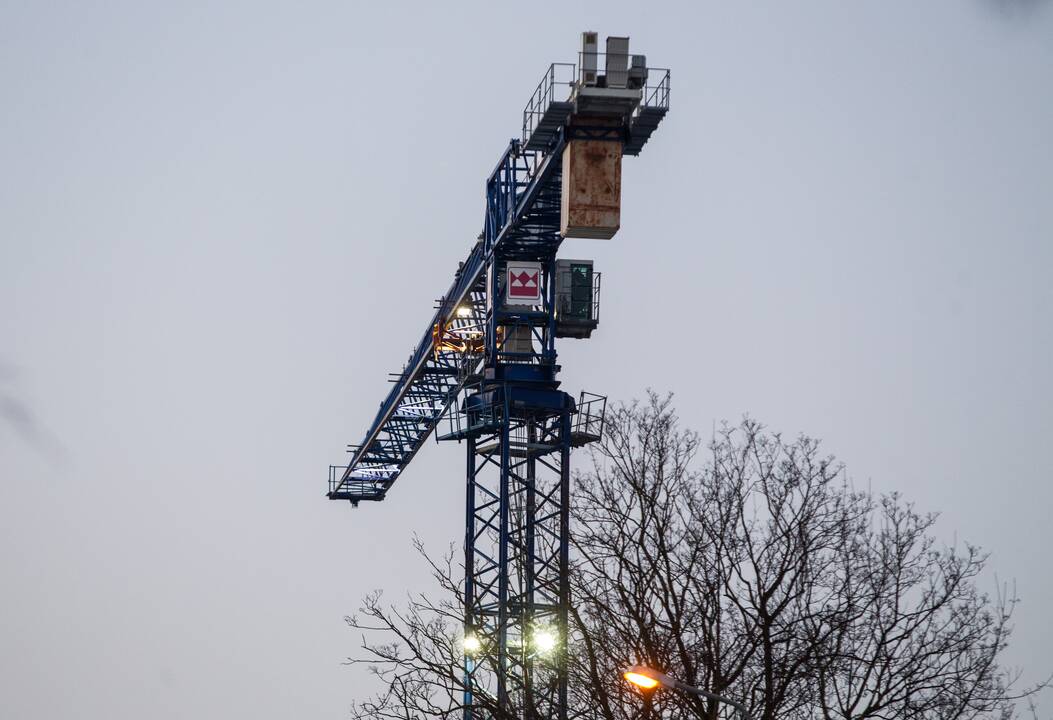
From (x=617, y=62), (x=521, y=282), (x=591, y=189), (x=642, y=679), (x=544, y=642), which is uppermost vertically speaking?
(x=521, y=282)

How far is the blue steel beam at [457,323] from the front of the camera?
42562 millimetres

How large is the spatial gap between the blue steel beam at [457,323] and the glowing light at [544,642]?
47.2ft

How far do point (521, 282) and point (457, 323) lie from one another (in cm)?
948

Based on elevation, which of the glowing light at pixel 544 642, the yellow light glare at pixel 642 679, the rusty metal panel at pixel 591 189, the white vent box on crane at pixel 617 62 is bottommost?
the yellow light glare at pixel 642 679

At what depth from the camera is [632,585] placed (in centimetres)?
2362

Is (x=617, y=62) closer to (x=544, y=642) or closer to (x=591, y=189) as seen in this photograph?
(x=591, y=189)

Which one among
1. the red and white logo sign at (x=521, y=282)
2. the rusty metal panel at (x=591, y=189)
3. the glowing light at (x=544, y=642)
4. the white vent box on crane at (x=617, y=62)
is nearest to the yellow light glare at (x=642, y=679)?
the glowing light at (x=544, y=642)

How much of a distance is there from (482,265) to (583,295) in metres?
3.62

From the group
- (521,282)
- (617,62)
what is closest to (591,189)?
(617,62)

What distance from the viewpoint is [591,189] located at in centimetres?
3488

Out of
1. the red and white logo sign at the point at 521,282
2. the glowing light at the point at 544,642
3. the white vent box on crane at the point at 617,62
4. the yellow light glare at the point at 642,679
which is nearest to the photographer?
the yellow light glare at the point at 642,679

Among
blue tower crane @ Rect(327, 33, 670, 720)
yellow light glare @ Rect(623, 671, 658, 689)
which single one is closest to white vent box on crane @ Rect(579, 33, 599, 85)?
blue tower crane @ Rect(327, 33, 670, 720)

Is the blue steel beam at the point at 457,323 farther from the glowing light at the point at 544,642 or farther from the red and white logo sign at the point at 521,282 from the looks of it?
the glowing light at the point at 544,642

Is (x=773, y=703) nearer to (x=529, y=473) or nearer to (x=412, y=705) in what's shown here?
(x=412, y=705)
